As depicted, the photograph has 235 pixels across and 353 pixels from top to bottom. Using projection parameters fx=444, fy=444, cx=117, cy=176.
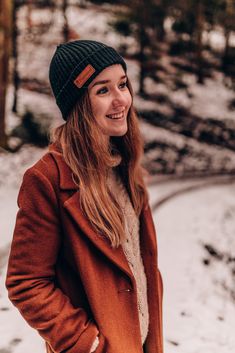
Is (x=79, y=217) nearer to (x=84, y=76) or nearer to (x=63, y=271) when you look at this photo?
(x=63, y=271)

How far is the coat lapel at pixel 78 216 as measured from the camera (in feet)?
5.27

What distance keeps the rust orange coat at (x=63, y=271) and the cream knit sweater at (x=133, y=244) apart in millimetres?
165

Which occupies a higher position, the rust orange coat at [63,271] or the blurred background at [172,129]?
the rust orange coat at [63,271]

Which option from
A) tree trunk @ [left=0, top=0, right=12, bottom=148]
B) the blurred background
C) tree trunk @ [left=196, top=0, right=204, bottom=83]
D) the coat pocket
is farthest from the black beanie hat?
tree trunk @ [left=196, top=0, right=204, bottom=83]

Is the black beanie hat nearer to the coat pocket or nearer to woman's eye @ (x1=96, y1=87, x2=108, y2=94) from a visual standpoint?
woman's eye @ (x1=96, y1=87, x2=108, y2=94)

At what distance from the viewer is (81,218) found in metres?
1.63

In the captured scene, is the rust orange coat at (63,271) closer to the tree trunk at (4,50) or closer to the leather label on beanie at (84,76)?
the leather label on beanie at (84,76)

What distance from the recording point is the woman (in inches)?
62.0

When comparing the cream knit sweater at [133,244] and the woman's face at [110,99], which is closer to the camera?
the woman's face at [110,99]

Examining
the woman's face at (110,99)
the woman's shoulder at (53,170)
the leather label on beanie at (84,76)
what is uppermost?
the leather label on beanie at (84,76)

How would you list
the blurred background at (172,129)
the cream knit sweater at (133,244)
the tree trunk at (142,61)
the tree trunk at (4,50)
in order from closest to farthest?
the cream knit sweater at (133,244), the blurred background at (172,129), the tree trunk at (4,50), the tree trunk at (142,61)

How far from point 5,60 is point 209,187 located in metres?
7.55

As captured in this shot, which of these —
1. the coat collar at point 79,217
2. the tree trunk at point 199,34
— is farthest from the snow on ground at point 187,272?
the tree trunk at point 199,34

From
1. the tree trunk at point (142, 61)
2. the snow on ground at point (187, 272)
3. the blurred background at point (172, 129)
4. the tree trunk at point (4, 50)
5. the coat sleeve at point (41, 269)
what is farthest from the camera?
the tree trunk at point (142, 61)
